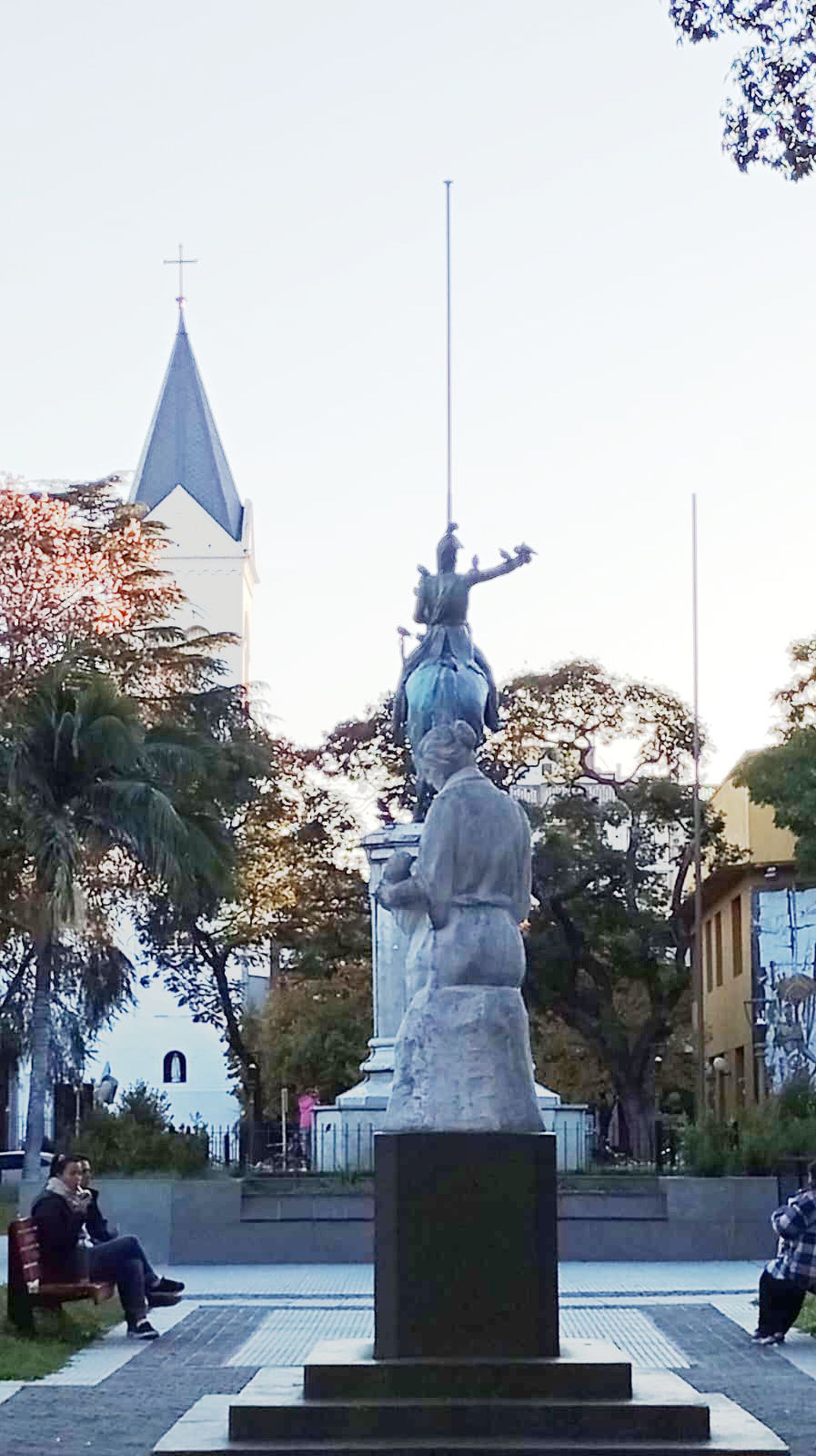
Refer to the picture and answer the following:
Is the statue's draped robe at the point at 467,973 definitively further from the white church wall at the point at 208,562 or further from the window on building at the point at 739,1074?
the white church wall at the point at 208,562

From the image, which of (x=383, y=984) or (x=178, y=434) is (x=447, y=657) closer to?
(x=383, y=984)

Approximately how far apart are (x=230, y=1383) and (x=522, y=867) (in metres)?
3.69

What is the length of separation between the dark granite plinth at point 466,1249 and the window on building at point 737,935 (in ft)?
124

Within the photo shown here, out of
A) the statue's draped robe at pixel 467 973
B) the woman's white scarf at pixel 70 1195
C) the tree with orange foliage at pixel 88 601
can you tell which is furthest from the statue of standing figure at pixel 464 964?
the tree with orange foliage at pixel 88 601

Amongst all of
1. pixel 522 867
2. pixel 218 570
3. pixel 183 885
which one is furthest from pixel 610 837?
pixel 218 570

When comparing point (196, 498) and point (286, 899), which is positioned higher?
point (196, 498)

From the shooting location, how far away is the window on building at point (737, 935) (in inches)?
1831

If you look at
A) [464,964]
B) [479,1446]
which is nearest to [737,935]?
[464,964]

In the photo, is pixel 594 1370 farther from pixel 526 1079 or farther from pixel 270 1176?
pixel 270 1176

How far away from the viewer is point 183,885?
88.8ft

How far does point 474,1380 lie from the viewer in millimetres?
8492

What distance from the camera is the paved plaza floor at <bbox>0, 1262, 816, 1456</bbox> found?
1007cm

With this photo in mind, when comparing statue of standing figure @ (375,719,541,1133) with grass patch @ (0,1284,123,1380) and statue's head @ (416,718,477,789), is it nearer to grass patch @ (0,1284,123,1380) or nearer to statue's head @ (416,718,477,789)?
statue's head @ (416,718,477,789)

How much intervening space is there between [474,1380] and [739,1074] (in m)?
40.3
